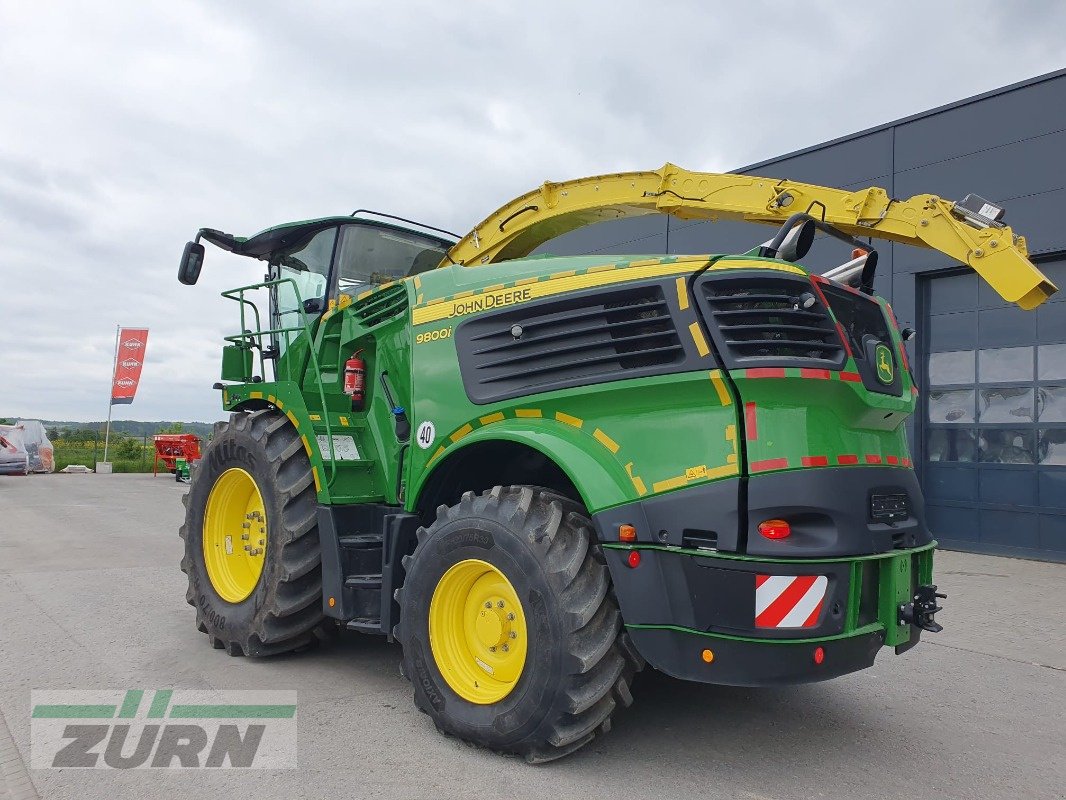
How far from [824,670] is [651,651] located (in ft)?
2.25

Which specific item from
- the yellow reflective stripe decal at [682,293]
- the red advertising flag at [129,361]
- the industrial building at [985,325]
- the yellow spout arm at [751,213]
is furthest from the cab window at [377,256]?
the red advertising flag at [129,361]

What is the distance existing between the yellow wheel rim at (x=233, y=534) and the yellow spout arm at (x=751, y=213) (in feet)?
7.16

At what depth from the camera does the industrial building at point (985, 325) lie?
1014 centimetres

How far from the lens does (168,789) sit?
3238mm

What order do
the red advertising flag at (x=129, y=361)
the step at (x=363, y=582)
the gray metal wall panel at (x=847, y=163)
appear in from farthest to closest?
the red advertising flag at (x=129, y=361) → the gray metal wall panel at (x=847, y=163) → the step at (x=363, y=582)

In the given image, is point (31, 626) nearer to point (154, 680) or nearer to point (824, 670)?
point (154, 680)

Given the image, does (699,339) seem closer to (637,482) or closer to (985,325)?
(637,482)

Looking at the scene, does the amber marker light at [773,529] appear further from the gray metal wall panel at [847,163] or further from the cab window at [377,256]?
the gray metal wall panel at [847,163]

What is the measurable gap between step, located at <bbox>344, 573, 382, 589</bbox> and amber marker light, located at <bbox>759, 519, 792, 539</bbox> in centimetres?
222

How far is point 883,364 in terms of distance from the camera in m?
3.69

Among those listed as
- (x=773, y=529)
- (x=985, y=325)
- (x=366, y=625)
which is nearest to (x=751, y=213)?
(x=773, y=529)

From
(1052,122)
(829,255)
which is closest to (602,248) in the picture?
(829,255)

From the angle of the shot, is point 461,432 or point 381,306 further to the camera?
point 381,306

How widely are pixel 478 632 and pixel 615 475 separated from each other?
102 cm
